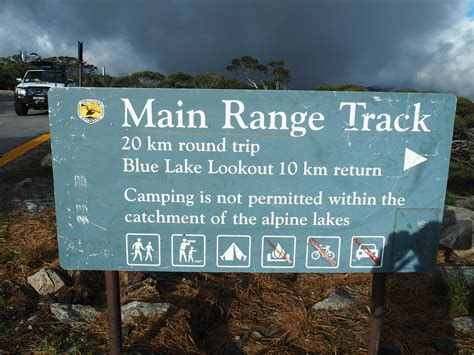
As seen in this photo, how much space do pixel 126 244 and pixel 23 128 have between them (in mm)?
10940

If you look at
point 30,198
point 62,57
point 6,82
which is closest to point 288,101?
point 30,198

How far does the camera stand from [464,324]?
3.21 m

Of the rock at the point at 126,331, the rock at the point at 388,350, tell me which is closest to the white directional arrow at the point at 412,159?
the rock at the point at 388,350

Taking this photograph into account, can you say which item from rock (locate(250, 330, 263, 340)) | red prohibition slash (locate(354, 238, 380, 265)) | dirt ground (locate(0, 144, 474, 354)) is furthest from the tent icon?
rock (locate(250, 330, 263, 340))

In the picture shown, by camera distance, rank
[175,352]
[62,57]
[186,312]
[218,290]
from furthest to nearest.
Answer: [62,57] < [218,290] < [186,312] < [175,352]

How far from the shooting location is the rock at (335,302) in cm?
332

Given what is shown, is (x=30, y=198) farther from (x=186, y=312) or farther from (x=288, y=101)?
(x=288, y=101)

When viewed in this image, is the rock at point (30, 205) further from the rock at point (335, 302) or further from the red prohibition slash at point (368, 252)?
the red prohibition slash at point (368, 252)

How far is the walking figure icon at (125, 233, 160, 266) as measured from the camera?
7.44ft

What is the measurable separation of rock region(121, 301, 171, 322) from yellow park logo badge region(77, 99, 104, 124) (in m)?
1.59

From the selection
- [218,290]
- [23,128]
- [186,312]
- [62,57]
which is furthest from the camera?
[62,57]

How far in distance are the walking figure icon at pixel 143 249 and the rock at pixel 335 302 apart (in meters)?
1.59

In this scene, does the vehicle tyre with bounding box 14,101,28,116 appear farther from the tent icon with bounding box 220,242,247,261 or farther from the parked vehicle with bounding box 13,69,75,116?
the tent icon with bounding box 220,242,247,261

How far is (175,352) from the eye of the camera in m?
2.77
